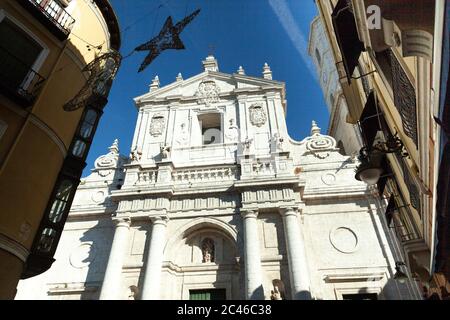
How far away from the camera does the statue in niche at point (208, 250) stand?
14.1 metres

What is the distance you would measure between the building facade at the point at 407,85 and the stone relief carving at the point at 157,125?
1165cm

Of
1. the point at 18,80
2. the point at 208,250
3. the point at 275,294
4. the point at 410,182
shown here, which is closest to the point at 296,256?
the point at 275,294

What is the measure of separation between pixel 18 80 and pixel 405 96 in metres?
8.49

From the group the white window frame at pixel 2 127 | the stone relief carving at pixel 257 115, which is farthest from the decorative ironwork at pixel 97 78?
the stone relief carving at pixel 257 115

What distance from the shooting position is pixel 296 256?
40.9 feet

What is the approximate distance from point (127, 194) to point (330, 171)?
9.93 metres

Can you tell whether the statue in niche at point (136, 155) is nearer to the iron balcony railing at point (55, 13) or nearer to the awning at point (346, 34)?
the iron balcony railing at point (55, 13)

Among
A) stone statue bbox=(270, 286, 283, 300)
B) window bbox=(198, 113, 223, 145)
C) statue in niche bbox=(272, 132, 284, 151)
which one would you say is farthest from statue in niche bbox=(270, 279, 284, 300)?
window bbox=(198, 113, 223, 145)

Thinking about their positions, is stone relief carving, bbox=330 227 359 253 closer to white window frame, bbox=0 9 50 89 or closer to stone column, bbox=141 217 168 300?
stone column, bbox=141 217 168 300

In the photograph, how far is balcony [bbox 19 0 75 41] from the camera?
820 cm

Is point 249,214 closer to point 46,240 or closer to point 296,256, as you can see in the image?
point 296,256

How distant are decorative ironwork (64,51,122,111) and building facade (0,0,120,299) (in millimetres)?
38

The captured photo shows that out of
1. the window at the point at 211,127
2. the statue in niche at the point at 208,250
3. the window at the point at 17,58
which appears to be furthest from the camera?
the window at the point at 211,127
